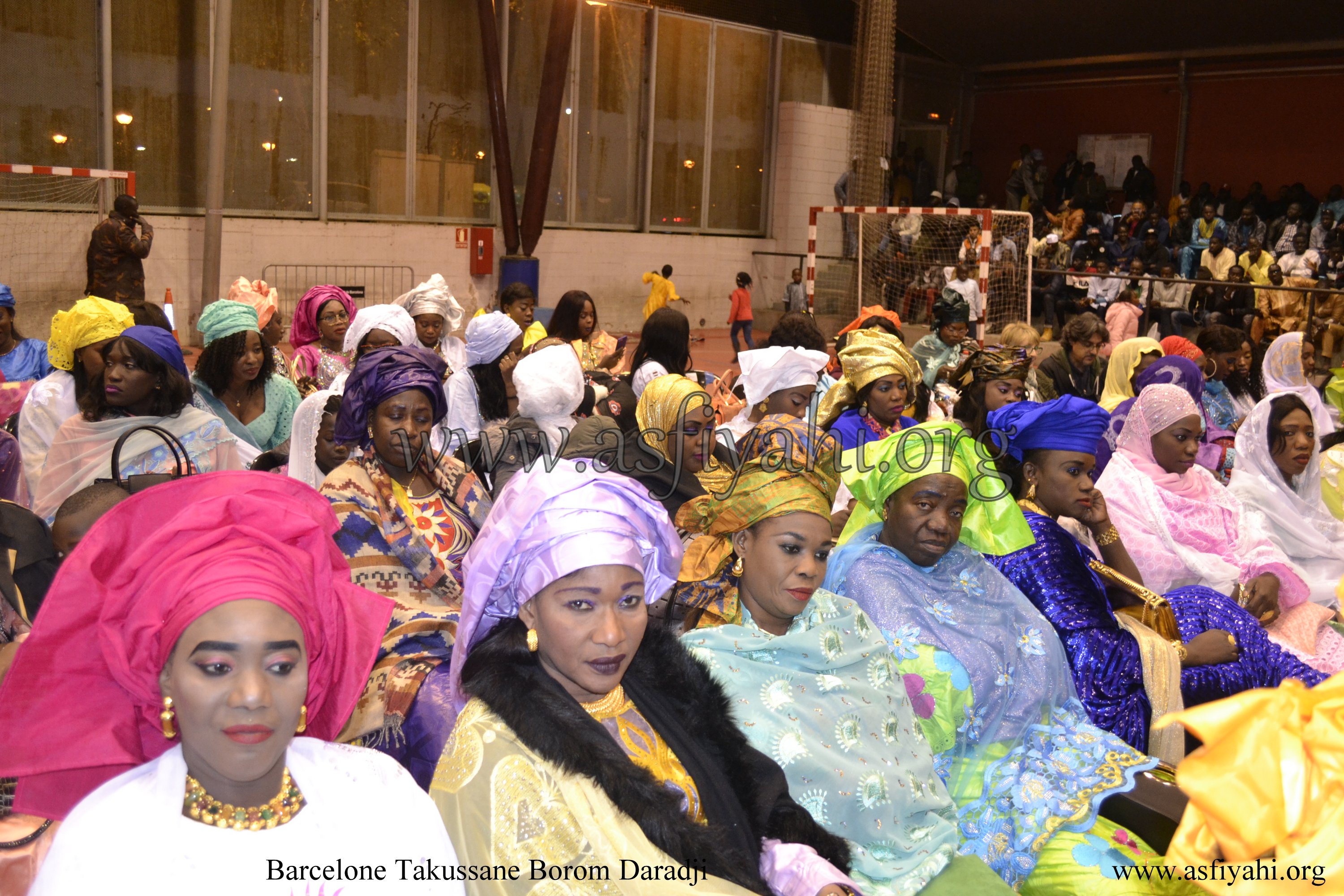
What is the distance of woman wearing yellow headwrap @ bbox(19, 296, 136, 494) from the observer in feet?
14.7

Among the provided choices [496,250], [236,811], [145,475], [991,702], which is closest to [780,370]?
[991,702]

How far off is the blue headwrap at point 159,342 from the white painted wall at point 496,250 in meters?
7.92

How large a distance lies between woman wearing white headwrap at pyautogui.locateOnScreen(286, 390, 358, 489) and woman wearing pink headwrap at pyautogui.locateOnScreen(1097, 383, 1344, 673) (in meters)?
3.00

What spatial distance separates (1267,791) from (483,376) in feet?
16.7

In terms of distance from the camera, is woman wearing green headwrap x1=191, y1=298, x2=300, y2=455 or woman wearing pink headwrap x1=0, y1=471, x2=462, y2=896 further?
woman wearing green headwrap x1=191, y1=298, x2=300, y2=455

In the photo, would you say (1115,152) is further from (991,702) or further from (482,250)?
(991,702)

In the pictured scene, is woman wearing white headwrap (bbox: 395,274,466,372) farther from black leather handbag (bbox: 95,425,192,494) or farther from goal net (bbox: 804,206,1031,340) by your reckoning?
goal net (bbox: 804,206,1031,340)

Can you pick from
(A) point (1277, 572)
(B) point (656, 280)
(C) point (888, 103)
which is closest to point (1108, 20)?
(C) point (888, 103)

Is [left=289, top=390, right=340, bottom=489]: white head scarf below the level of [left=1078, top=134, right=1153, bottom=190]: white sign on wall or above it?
below

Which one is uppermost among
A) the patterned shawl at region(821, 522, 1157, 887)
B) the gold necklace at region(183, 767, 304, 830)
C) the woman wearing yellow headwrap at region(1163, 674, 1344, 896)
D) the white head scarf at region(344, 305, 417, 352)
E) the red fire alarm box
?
the red fire alarm box

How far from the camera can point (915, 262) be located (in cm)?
1395

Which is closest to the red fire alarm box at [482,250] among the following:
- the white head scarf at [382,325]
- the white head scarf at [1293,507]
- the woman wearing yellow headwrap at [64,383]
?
the white head scarf at [382,325]

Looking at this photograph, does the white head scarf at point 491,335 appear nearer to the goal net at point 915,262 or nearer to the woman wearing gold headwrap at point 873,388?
the woman wearing gold headwrap at point 873,388

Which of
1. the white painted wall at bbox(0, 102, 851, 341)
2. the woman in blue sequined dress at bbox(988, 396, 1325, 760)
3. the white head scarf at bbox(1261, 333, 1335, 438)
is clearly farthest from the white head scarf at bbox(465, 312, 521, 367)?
the white painted wall at bbox(0, 102, 851, 341)
